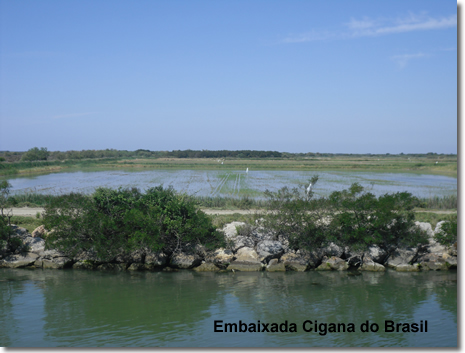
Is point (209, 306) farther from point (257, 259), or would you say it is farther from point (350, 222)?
point (350, 222)

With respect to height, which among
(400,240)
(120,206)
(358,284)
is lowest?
(358,284)

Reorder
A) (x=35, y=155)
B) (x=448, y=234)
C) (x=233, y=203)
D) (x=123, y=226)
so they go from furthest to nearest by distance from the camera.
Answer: (x=35, y=155) → (x=233, y=203) → (x=123, y=226) → (x=448, y=234)

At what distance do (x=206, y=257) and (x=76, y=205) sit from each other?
5.92 metres

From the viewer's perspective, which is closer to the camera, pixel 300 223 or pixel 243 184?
pixel 300 223

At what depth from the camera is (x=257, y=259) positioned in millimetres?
16000

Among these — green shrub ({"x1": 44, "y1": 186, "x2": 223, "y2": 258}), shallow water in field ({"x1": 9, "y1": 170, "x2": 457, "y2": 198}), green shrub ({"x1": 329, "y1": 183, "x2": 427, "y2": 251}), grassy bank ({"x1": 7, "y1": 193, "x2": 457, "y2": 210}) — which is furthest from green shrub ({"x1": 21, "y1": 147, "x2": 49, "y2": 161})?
green shrub ({"x1": 329, "y1": 183, "x2": 427, "y2": 251})

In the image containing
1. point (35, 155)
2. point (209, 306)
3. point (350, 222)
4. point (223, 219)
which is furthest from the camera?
point (35, 155)

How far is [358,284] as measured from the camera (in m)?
14.0

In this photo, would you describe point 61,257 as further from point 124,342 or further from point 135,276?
point 124,342

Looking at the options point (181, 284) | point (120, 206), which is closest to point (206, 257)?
point (181, 284)

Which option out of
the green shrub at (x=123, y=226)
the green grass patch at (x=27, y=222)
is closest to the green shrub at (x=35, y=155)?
the green grass patch at (x=27, y=222)

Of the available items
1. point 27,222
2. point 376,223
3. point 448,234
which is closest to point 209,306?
point 376,223

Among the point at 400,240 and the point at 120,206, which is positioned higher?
the point at 120,206

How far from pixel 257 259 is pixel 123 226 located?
227 inches
